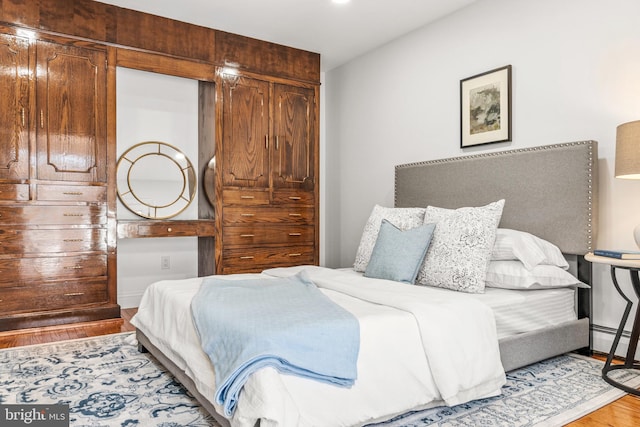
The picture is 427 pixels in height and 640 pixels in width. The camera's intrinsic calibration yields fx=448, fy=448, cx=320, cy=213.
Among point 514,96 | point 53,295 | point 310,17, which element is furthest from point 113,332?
point 514,96

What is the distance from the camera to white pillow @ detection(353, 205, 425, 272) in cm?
309

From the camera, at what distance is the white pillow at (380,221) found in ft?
10.1

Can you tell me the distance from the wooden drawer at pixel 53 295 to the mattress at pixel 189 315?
41.6 inches

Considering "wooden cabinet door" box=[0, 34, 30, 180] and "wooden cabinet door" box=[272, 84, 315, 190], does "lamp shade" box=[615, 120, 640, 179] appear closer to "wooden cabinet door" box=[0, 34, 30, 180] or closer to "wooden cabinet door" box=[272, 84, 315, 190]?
"wooden cabinet door" box=[272, 84, 315, 190]

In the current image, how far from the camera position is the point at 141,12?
3.72m

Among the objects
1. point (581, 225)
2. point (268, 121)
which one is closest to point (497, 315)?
point (581, 225)

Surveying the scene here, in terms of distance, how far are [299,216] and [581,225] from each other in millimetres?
2575

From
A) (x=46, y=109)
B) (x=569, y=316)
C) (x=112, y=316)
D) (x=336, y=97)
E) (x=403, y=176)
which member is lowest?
(x=112, y=316)

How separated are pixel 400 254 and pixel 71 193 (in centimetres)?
252

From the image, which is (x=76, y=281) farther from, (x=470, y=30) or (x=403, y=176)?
(x=470, y=30)

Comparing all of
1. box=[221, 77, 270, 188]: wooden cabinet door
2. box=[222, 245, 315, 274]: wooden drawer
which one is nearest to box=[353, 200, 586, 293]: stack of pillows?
box=[222, 245, 315, 274]: wooden drawer

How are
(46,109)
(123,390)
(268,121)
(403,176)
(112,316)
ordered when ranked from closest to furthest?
(123,390) → (46,109) → (112,316) → (403,176) → (268,121)

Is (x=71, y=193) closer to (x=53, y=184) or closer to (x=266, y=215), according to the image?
(x=53, y=184)

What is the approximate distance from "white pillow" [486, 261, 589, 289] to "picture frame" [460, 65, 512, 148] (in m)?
1.06
